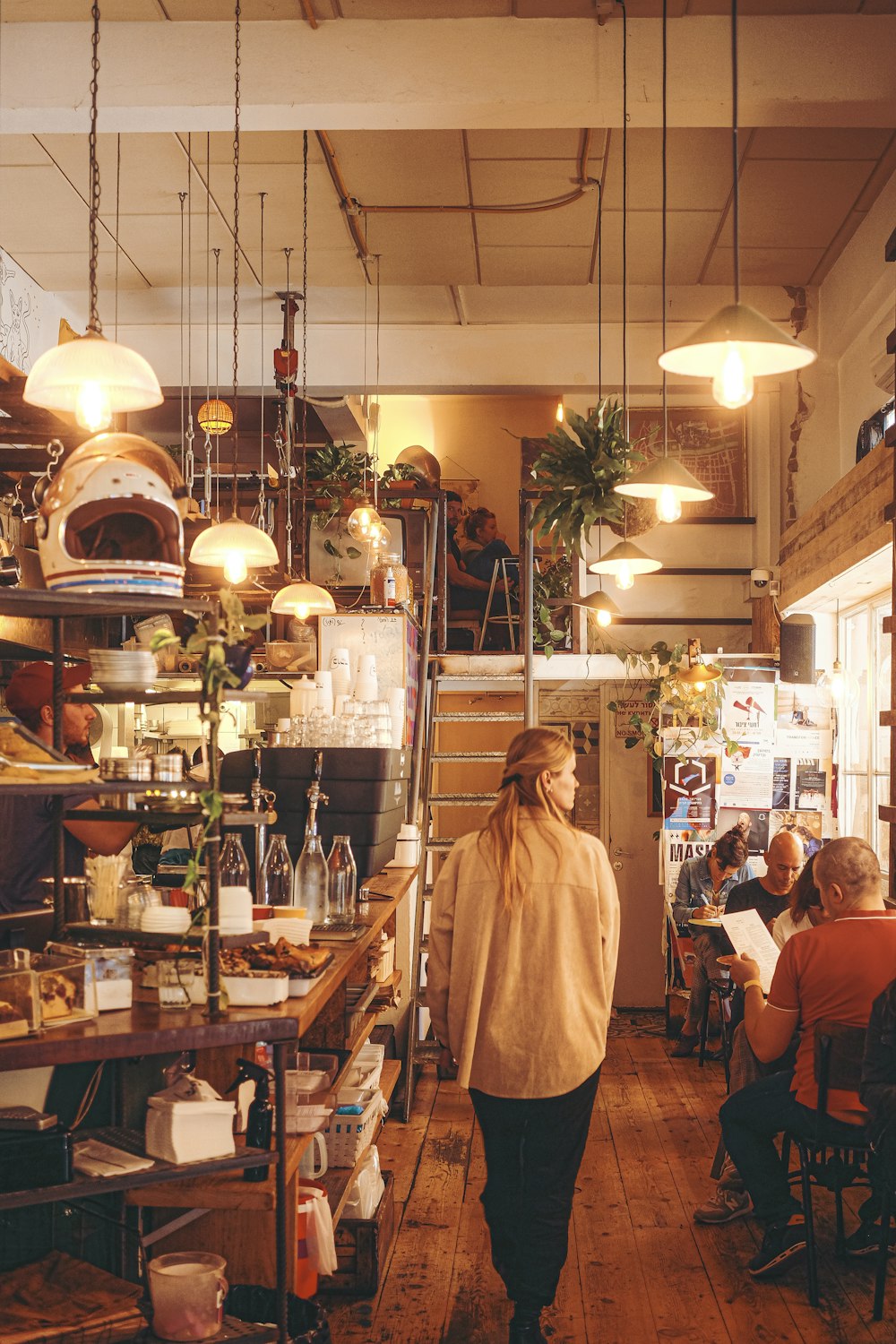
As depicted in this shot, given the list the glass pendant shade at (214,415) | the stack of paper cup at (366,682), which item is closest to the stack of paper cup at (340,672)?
the stack of paper cup at (366,682)

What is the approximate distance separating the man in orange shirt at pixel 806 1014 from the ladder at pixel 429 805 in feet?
6.81

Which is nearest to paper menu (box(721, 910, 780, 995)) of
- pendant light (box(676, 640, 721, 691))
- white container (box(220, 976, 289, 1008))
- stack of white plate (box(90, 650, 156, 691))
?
white container (box(220, 976, 289, 1008))

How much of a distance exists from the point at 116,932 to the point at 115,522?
2.91ft

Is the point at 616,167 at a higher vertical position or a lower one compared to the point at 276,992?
higher

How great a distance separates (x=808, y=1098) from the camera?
12.8 ft

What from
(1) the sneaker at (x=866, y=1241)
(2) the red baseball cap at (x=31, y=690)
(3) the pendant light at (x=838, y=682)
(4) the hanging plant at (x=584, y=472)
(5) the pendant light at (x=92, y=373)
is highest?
(4) the hanging plant at (x=584, y=472)

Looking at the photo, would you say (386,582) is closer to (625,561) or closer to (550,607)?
(625,561)

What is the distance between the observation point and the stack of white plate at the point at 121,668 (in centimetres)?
259

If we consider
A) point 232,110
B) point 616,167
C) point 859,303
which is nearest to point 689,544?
point 859,303

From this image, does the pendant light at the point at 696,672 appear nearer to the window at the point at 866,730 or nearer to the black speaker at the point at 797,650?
the black speaker at the point at 797,650

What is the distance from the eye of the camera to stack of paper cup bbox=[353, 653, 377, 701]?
5.49 metres

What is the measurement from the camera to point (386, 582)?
20.8 feet

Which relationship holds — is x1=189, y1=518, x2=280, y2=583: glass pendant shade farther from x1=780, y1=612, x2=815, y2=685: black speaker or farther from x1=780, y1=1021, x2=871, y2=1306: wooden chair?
x1=780, y1=612, x2=815, y2=685: black speaker

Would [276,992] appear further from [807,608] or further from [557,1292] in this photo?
[807,608]
